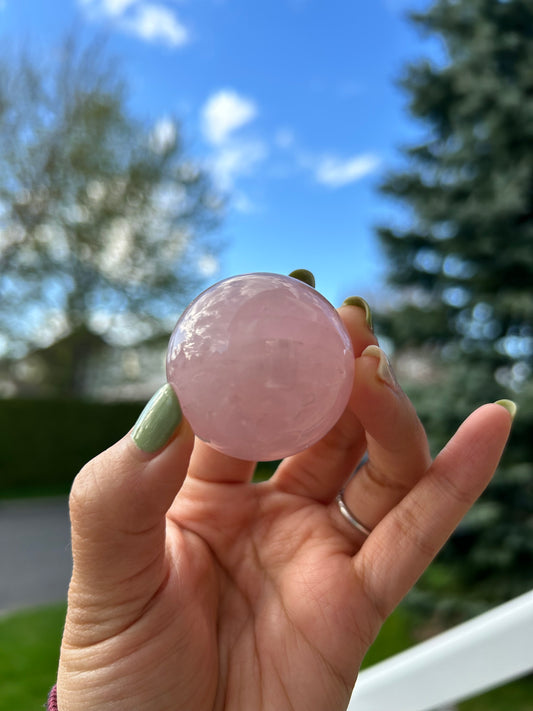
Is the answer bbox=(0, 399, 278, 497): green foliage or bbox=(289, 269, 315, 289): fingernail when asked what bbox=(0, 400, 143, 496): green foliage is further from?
bbox=(289, 269, 315, 289): fingernail

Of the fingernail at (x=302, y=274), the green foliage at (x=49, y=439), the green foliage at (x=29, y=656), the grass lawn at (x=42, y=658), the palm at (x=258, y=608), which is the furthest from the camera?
the green foliage at (x=49, y=439)

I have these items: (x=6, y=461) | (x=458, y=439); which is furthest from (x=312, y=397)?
(x=6, y=461)

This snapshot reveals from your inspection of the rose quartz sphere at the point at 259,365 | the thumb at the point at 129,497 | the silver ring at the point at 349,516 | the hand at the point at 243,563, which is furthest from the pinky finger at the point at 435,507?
the thumb at the point at 129,497

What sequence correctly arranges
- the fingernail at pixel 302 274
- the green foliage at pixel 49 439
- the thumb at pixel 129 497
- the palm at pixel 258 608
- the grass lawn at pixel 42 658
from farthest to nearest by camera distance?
the green foliage at pixel 49 439
the grass lawn at pixel 42 658
the fingernail at pixel 302 274
the palm at pixel 258 608
the thumb at pixel 129 497

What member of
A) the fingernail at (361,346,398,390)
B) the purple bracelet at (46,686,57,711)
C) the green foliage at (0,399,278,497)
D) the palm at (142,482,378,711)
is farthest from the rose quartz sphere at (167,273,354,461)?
the green foliage at (0,399,278,497)

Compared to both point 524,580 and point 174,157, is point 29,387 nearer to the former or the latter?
point 174,157

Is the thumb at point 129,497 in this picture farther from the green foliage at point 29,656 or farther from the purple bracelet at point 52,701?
the green foliage at point 29,656
